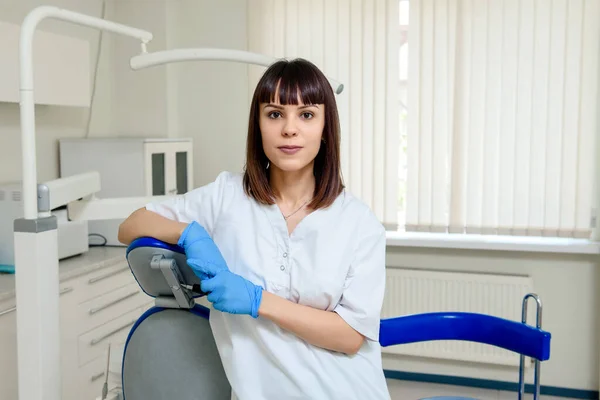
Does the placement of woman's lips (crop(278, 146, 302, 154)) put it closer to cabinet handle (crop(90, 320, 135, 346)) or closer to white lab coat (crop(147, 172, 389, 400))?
white lab coat (crop(147, 172, 389, 400))

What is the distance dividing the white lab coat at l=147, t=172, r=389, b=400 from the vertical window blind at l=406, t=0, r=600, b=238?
1.96m

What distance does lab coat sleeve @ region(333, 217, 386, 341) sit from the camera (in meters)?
1.27

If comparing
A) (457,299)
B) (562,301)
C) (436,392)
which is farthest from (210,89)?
(562,301)

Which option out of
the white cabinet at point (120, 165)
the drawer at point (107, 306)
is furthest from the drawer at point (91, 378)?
the white cabinet at point (120, 165)

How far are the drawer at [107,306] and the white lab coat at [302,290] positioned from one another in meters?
1.51

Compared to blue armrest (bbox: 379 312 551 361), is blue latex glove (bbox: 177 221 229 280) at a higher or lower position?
higher

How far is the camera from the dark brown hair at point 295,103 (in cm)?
129

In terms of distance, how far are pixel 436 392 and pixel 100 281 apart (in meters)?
1.76

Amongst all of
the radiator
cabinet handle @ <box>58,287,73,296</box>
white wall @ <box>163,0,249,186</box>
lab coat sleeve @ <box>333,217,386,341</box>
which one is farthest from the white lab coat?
white wall @ <box>163,0,249,186</box>

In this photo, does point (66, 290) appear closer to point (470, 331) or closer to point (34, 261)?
point (34, 261)

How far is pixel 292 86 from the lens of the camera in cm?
128

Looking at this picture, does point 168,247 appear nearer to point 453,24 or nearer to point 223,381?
point 223,381

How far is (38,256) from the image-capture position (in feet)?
4.59

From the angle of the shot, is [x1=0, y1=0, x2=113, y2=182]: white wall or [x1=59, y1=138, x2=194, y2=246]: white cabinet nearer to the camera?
[x1=0, y1=0, x2=113, y2=182]: white wall
